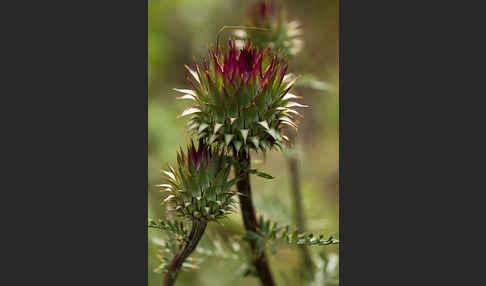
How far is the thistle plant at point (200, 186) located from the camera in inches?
90.0

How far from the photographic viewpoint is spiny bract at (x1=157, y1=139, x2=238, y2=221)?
228cm

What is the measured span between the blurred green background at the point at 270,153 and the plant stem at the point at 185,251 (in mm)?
1379

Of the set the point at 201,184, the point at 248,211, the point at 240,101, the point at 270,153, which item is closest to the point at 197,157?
the point at 201,184

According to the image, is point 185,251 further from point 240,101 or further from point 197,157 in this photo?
point 240,101

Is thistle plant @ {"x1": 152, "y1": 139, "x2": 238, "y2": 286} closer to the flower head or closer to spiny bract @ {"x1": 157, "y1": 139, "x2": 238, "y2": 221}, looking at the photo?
spiny bract @ {"x1": 157, "y1": 139, "x2": 238, "y2": 221}

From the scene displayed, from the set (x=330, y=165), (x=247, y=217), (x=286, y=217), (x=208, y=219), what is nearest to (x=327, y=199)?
(x=330, y=165)

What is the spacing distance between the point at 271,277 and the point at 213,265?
4.87ft

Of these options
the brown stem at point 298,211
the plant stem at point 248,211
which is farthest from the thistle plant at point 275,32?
the plant stem at point 248,211

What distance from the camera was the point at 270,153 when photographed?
4590 millimetres

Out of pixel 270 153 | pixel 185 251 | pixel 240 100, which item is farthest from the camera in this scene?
pixel 270 153

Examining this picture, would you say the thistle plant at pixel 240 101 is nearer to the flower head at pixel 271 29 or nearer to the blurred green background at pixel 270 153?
the flower head at pixel 271 29

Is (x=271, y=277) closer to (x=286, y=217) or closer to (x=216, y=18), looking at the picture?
(x=286, y=217)

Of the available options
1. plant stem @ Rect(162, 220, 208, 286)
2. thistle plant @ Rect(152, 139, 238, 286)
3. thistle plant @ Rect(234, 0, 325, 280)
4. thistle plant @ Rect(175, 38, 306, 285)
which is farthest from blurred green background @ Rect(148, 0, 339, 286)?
thistle plant @ Rect(175, 38, 306, 285)

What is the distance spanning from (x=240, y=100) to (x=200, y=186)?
0.49m
